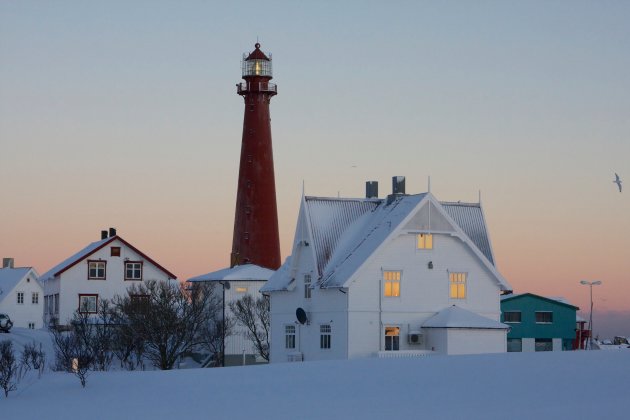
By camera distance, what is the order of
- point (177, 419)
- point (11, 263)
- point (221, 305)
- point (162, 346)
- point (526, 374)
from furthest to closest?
1. point (11, 263)
2. point (221, 305)
3. point (162, 346)
4. point (526, 374)
5. point (177, 419)

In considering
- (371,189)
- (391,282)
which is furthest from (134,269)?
(391,282)

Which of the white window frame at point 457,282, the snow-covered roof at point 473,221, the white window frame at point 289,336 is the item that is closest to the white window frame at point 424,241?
the white window frame at point 457,282

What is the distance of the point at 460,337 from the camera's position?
205 feet

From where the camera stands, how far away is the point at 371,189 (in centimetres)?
7144

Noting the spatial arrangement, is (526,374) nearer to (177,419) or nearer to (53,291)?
(177,419)

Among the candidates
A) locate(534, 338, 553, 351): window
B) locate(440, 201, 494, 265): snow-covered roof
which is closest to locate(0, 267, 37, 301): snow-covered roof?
locate(534, 338, 553, 351): window

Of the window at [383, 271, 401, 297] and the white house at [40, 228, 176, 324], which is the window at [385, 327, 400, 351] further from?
the white house at [40, 228, 176, 324]

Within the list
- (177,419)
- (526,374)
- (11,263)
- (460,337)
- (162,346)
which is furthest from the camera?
(11,263)

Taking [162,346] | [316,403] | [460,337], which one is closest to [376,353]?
[460,337]

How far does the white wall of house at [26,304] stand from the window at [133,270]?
25.3 meters

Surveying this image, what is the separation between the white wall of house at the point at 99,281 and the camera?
101438 millimetres

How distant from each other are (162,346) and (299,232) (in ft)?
39.3

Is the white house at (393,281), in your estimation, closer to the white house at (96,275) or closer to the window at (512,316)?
the window at (512,316)

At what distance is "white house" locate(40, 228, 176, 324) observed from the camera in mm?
101438
